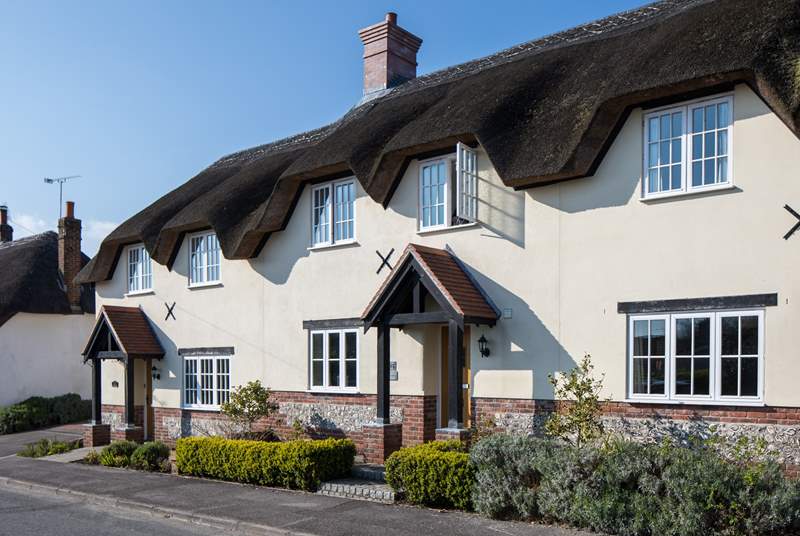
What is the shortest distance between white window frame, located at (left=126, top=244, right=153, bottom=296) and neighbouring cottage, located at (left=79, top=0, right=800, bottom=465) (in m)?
1.33

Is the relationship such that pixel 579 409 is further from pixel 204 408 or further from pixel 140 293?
pixel 140 293

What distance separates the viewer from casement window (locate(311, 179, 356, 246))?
1597 cm

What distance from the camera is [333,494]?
1280cm

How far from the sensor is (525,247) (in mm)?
12969

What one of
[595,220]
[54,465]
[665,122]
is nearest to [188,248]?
[54,465]

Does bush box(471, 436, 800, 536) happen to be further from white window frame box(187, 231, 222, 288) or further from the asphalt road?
white window frame box(187, 231, 222, 288)

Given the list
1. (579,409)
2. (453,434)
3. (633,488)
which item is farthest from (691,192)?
(453,434)

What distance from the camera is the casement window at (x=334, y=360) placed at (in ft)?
52.0

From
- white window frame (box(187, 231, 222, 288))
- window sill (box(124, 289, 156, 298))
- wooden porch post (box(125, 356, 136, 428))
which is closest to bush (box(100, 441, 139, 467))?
wooden porch post (box(125, 356, 136, 428))

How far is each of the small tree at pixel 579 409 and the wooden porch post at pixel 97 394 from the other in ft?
44.3

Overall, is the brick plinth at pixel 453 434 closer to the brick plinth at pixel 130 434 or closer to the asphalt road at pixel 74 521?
the asphalt road at pixel 74 521

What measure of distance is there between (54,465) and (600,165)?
44.8 ft

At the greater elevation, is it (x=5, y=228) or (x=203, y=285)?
(x=5, y=228)

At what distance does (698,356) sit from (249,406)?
9.58m
